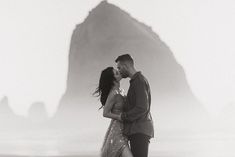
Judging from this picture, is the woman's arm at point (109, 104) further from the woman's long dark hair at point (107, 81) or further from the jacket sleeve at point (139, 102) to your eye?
the jacket sleeve at point (139, 102)

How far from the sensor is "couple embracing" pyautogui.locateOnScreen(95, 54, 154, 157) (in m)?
8.91

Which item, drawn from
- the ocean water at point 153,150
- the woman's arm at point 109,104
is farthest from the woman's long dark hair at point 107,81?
the ocean water at point 153,150

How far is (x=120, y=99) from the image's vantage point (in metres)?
9.18

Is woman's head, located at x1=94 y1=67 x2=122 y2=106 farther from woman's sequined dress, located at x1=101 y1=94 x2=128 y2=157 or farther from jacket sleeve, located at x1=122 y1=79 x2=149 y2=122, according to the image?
jacket sleeve, located at x1=122 y1=79 x2=149 y2=122

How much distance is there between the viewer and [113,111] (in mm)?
9219

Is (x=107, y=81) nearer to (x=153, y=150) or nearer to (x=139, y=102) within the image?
(x=139, y=102)

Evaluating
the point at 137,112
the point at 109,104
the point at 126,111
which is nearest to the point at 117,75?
the point at 109,104

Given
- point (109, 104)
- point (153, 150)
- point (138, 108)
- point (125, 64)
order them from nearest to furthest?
point (138, 108) → point (125, 64) → point (109, 104) → point (153, 150)

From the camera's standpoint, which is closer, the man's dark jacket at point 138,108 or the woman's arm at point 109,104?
the man's dark jacket at point 138,108

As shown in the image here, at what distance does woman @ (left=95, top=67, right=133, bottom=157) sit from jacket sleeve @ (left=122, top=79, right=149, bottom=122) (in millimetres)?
255

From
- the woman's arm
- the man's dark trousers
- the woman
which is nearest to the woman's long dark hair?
the woman

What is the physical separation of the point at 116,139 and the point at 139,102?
2.39ft

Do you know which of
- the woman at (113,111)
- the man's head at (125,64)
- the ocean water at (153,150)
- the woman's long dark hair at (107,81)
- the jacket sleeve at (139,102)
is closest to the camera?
the jacket sleeve at (139,102)

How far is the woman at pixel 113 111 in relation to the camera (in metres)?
9.14
